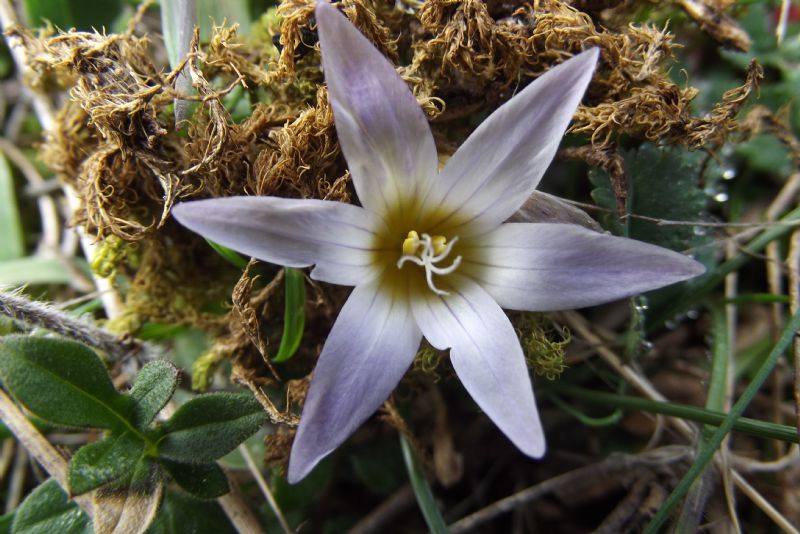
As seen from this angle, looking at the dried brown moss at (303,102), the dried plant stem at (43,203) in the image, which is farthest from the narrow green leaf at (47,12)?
the dried plant stem at (43,203)

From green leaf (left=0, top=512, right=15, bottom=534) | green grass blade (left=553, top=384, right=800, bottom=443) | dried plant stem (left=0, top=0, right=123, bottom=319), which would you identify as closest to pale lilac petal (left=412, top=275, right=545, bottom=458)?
green grass blade (left=553, top=384, right=800, bottom=443)

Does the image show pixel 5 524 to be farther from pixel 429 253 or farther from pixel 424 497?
pixel 429 253

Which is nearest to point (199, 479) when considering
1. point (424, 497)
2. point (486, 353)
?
point (424, 497)

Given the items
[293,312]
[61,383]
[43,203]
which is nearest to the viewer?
[61,383]

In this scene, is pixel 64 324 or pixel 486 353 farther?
pixel 64 324

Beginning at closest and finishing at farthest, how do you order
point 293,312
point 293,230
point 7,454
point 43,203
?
point 293,230, point 293,312, point 7,454, point 43,203

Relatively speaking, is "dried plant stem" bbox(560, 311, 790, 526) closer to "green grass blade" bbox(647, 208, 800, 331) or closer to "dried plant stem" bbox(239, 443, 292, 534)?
"green grass blade" bbox(647, 208, 800, 331)

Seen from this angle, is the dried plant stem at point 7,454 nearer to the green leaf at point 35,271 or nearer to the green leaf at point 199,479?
the green leaf at point 35,271

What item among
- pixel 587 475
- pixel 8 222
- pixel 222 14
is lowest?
pixel 587 475
